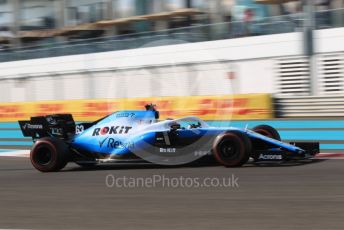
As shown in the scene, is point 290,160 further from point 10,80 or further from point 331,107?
point 10,80

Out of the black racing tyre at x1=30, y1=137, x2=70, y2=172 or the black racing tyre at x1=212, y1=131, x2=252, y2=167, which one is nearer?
the black racing tyre at x1=212, y1=131, x2=252, y2=167

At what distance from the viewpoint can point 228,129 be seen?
366 inches

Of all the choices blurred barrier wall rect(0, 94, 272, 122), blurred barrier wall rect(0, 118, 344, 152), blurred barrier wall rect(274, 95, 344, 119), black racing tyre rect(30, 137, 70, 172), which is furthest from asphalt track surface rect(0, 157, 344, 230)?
blurred barrier wall rect(0, 94, 272, 122)

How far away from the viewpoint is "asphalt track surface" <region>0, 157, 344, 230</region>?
5.40 meters

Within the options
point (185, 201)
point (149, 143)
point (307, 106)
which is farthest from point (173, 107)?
point (185, 201)

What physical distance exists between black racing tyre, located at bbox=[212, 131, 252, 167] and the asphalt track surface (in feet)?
0.47

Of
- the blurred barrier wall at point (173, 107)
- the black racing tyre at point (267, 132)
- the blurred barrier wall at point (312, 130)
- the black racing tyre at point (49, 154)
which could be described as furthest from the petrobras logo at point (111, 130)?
the blurred barrier wall at point (173, 107)

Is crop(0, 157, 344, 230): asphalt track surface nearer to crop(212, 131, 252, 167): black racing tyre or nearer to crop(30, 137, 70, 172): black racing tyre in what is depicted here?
crop(212, 131, 252, 167): black racing tyre

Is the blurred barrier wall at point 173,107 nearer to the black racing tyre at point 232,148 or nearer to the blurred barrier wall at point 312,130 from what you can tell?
the blurred barrier wall at point 312,130

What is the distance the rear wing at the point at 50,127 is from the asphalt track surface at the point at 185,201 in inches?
40.6

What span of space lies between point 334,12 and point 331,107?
2.99m

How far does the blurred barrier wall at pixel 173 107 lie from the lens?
1409 centimetres

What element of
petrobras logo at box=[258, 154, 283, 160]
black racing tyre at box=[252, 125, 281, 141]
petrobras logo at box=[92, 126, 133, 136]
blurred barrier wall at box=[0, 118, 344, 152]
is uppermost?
petrobras logo at box=[92, 126, 133, 136]

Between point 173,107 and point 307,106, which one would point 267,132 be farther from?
point 173,107
